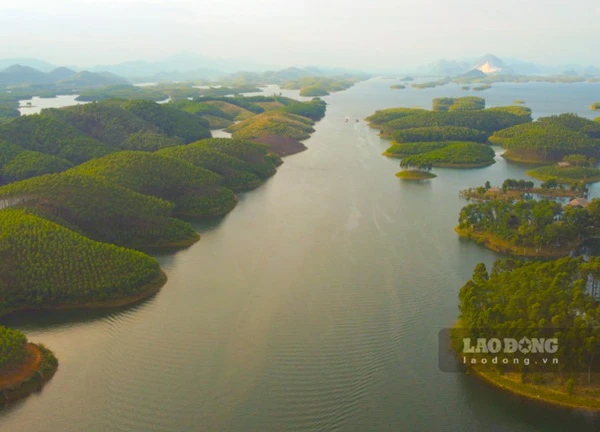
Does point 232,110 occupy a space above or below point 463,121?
above

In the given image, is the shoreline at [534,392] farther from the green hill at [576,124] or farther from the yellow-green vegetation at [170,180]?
the green hill at [576,124]

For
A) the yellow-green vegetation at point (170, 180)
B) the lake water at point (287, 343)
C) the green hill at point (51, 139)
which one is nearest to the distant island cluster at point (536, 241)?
the lake water at point (287, 343)

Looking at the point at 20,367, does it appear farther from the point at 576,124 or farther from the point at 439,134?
the point at 576,124

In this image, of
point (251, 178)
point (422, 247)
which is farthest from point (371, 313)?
point (251, 178)

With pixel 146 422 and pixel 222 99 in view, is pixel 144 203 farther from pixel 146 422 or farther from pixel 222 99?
pixel 222 99

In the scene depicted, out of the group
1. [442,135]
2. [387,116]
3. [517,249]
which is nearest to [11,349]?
[517,249]

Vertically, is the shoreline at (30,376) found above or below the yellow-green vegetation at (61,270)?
below
